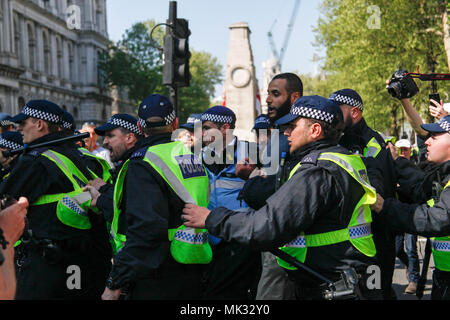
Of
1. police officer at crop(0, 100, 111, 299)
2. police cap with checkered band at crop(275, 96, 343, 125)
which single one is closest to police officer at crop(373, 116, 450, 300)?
police cap with checkered band at crop(275, 96, 343, 125)

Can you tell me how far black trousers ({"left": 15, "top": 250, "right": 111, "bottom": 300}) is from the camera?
4.12 m

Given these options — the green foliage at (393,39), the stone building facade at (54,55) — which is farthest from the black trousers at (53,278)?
the stone building facade at (54,55)

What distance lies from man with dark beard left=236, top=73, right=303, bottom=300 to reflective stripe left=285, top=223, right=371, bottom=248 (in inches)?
23.5

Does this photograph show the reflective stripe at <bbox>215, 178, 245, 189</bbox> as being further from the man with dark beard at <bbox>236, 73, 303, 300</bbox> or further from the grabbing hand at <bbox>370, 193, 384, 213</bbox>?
the grabbing hand at <bbox>370, 193, 384, 213</bbox>

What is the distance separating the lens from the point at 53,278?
419cm

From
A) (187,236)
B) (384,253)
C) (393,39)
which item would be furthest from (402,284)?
(393,39)

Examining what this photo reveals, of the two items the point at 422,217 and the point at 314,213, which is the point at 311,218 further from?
the point at 422,217

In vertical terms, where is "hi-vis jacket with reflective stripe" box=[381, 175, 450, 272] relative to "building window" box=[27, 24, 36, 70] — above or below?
below

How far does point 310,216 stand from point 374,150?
194cm

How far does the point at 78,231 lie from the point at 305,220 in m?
2.29

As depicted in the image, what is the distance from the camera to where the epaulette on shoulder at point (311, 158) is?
293 centimetres
